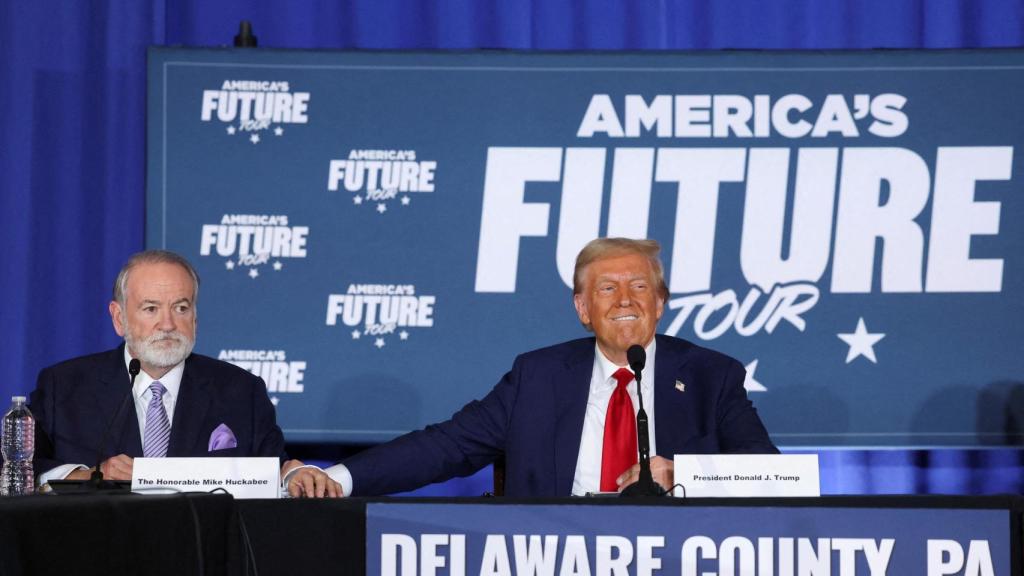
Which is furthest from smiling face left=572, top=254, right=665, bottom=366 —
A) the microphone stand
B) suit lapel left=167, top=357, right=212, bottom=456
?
suit lapel left=167, top=357, right=212, bottom=456

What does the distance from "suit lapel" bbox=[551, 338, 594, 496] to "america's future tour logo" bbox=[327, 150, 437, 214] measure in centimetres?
143

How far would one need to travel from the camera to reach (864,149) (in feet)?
16.8

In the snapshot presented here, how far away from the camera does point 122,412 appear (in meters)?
3.74

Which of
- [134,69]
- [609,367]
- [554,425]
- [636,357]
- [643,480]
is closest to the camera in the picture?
[643,480]

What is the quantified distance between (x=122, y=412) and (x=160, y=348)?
23 centimetres

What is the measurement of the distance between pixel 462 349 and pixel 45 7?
2427 millimetres

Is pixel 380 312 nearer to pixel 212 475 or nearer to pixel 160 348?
pixel 160 348

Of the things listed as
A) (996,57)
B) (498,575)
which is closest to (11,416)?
(498,575)

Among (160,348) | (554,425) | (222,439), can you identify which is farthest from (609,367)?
(160,348)

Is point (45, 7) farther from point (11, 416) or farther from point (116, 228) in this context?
point (11, 416)

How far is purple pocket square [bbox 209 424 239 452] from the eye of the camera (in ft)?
12.8

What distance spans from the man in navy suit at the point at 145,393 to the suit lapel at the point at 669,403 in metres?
1.31

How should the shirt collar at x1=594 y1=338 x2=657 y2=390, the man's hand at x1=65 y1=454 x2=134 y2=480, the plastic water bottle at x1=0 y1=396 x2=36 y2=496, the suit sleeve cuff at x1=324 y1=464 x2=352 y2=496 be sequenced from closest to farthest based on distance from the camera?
1. the plastic water bottle at x1=0 y1=396 x2=36 y2=496
2. the man's hand at x1=65 y1=454 x2=134 y2=480
3. the suit sleeve cuff at x1=324 y1=464 x2=352 y2=496
4. the shirt collar at x1=594 y1=338 x2=657 y2=390

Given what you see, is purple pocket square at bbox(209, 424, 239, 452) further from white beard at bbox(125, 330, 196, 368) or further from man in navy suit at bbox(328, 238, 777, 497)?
man in navy suit at bbox(328, 238, 777, 497)
